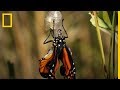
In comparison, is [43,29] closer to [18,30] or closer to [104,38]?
[18,30]

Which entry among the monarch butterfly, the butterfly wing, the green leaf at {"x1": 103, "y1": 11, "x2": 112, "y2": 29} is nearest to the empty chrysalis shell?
the monarch butterfly

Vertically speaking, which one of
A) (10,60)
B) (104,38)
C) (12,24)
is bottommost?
(10,60)

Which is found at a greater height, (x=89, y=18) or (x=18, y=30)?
(x=89, y=18)

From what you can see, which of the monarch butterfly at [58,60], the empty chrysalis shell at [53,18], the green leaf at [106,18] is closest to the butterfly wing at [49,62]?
the monarch butterfly at [58,60]

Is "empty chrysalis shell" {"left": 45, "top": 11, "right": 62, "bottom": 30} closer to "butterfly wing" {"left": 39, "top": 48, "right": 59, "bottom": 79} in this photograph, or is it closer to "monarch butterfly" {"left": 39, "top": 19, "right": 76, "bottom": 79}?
"monarch butterfly" {"left": 39, "top": 19, "right": 76, "bottom": 79}
